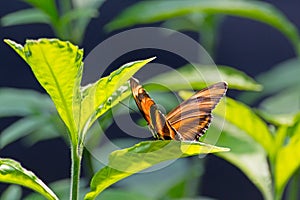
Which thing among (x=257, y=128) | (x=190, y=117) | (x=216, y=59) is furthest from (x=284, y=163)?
(x=216, y=59)

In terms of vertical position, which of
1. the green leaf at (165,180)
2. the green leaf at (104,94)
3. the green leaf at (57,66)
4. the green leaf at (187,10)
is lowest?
the green leaf at (165,180)

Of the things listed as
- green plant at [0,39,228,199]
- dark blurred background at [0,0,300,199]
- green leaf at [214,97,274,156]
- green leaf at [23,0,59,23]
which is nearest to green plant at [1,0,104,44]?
green leaf at [23,0,59,23]

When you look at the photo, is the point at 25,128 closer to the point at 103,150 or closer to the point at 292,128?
the point at 103,150

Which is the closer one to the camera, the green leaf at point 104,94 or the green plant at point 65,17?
the green leaf at point 104,94

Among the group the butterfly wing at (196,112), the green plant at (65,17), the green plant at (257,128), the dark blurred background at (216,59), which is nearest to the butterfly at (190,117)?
the butterfly wing at (196,112)

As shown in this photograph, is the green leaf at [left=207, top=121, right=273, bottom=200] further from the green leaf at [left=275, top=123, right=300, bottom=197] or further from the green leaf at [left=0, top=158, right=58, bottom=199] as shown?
the green leaf at [left=0, top=158, right=58, bottom=199]

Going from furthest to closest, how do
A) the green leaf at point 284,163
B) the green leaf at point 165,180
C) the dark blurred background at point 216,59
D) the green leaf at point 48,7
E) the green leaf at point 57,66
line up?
the dark blurred background at point 216,59 < the green leaf at point 165,180 < the green leaf at point 48,7 < the green leaf at point 284,163 < the green leaf at point 57,66

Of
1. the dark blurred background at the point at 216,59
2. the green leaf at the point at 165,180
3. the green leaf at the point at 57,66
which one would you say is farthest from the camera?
the dark blurred background at the point at 216,59

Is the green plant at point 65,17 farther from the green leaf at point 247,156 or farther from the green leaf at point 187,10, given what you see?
the green leaf at point 247,156
